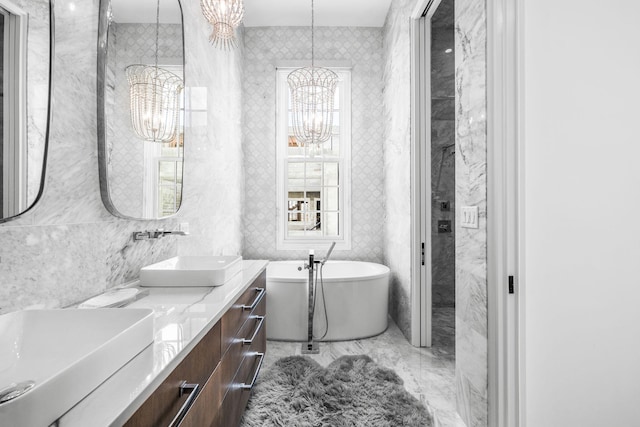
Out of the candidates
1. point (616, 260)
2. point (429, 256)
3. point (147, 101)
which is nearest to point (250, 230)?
point (429, 256)

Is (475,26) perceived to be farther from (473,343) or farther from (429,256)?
(429,256)

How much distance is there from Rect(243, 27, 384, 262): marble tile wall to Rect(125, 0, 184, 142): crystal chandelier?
1.89 metres

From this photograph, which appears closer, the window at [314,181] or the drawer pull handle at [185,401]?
the drawer pull handle at [185,401]

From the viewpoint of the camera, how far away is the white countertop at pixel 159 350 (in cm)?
58

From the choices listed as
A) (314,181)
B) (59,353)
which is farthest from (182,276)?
(314,181)

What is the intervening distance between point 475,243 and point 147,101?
5.71 feet

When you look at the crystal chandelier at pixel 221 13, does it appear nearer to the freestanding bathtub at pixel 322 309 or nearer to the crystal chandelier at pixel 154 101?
the crystal chandelier at pixel 154 101

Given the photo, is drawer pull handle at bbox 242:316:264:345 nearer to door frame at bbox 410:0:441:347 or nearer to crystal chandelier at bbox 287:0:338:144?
door frame at bbox 410:0:441:347

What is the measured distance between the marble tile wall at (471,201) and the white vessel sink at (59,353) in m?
1.38

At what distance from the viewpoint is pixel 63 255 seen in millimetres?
1205

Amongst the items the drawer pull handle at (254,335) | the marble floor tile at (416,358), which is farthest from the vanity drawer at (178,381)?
the marble floor tile at (416,358)

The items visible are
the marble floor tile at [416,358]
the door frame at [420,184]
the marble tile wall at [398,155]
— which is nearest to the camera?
the marble floor tile at [416,358]

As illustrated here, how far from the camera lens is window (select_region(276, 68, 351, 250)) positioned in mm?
3992

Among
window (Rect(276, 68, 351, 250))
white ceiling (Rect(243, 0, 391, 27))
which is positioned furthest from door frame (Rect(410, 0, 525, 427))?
window (Rect(276, 68, 351, 250))
